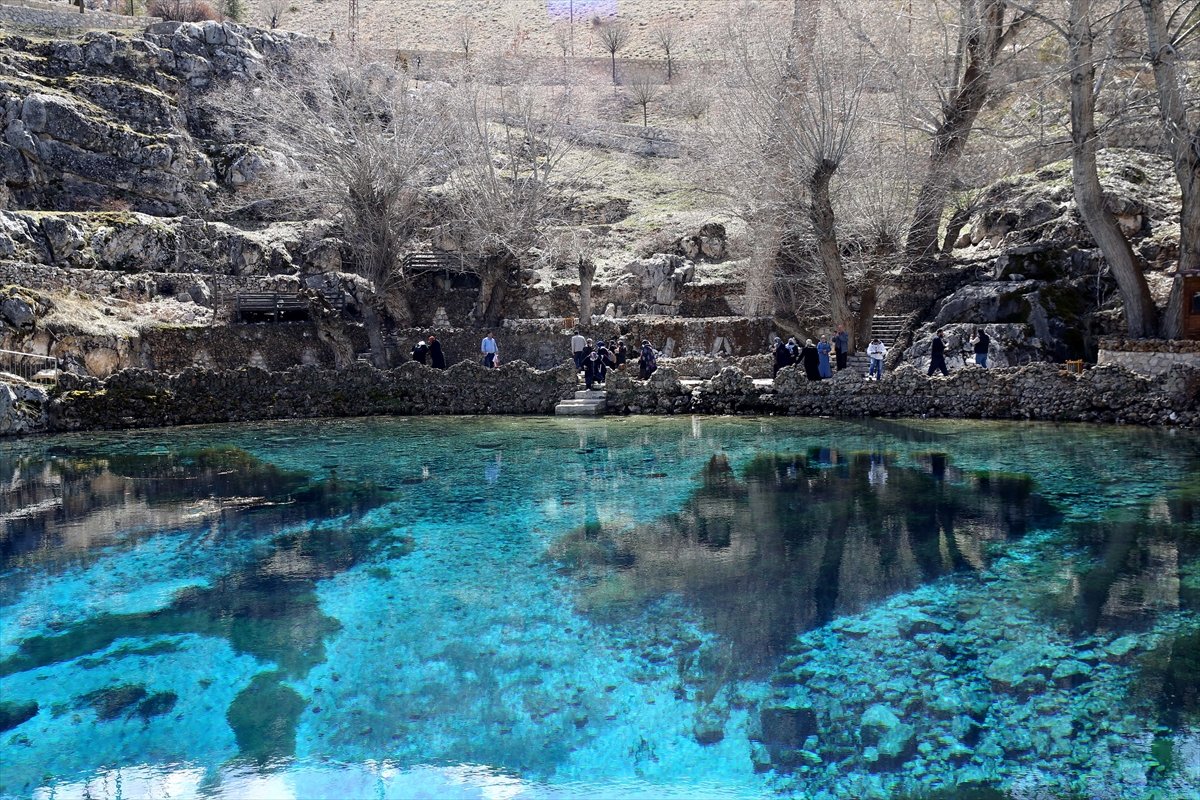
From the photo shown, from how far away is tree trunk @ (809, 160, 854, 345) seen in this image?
2273cm

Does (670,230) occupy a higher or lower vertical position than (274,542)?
higher

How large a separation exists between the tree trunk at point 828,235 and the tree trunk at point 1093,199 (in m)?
5.46

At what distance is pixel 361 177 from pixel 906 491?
75.1 ft

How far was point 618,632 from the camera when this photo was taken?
26.8 ft

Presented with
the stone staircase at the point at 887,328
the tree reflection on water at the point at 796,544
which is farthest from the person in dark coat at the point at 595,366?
the tree reflection on water at the point at 796,544

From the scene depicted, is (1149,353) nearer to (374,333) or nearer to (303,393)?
(303,393)

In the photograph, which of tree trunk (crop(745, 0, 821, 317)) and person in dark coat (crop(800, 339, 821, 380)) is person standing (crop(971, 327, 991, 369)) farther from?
tree trunk (crop(745, 0, 821, 317))

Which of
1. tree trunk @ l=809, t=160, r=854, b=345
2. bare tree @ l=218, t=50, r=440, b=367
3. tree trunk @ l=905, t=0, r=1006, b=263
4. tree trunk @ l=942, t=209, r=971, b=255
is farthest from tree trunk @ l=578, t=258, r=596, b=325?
tree trunk @ l=942, t=209, r=971, b=255

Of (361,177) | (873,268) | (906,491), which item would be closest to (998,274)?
(873,268)

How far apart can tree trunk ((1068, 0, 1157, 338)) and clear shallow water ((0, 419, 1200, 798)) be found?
20.6 feet

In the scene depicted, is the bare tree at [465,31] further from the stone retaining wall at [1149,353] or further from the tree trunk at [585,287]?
the stone retaining wall at [1149,353]

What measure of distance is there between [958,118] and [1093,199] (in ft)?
23.5

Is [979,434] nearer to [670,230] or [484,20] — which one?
[670,230]

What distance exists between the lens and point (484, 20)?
85.9 meters
